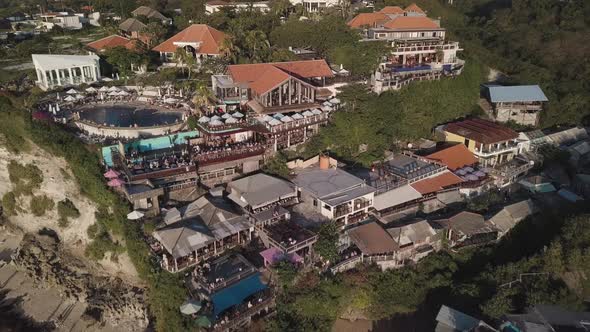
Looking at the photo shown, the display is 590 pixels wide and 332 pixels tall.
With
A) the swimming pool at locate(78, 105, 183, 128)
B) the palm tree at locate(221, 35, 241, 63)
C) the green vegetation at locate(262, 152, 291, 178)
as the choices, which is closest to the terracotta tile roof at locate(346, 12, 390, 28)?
the palm tree at locate(221, 35, 241, 63)

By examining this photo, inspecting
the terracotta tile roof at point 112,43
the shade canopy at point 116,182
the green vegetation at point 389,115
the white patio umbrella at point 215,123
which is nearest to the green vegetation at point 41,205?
the shade canopy at point 116,182

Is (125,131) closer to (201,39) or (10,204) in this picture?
(10,204)

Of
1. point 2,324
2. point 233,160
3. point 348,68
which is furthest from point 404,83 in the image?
point 2,324

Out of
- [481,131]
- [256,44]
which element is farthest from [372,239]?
[256,44]

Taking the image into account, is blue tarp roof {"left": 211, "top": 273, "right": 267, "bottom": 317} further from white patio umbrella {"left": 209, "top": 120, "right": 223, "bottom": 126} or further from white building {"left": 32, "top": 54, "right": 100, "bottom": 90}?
white building {"left": 32, "top": 54, "right": 100, "bottom": 90}

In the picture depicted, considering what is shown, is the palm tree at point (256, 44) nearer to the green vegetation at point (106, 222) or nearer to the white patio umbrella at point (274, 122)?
the white patio umbrella at point (274, 122)

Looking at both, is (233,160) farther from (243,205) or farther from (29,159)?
(29,159)

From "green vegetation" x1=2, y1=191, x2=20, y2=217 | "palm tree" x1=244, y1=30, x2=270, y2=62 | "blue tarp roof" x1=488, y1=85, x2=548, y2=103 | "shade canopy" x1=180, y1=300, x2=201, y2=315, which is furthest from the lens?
"palm tree" x1=244, y1=30, x2=270, y2=62
